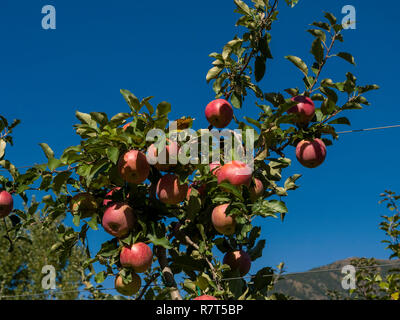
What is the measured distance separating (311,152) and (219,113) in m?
0.65

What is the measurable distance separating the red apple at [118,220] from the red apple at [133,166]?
0.54ft

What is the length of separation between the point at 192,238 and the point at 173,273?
256 millimetres

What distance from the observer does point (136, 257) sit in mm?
2146

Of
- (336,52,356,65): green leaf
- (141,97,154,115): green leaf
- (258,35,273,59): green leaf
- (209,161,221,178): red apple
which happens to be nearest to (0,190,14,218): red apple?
(141,97,154,115): green leaf

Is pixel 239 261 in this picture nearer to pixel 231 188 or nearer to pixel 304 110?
pixel 231 188

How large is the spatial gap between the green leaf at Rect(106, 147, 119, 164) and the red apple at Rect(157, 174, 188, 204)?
1.02ft

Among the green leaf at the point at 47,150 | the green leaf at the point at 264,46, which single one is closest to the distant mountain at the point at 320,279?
the green leaf at the point at 264,46

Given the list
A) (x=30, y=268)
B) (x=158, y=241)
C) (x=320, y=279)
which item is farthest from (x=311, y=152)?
(x=320, y=279)

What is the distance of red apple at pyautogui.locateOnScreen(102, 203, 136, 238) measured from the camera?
2.16 m

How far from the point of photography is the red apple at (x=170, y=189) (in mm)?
2205

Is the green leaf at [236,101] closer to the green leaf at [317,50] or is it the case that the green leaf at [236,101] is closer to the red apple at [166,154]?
the green leaf at [317,50]

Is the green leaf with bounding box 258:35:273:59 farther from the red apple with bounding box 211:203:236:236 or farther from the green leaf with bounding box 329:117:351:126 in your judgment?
the red apple with bounding box 211:203:236:236
